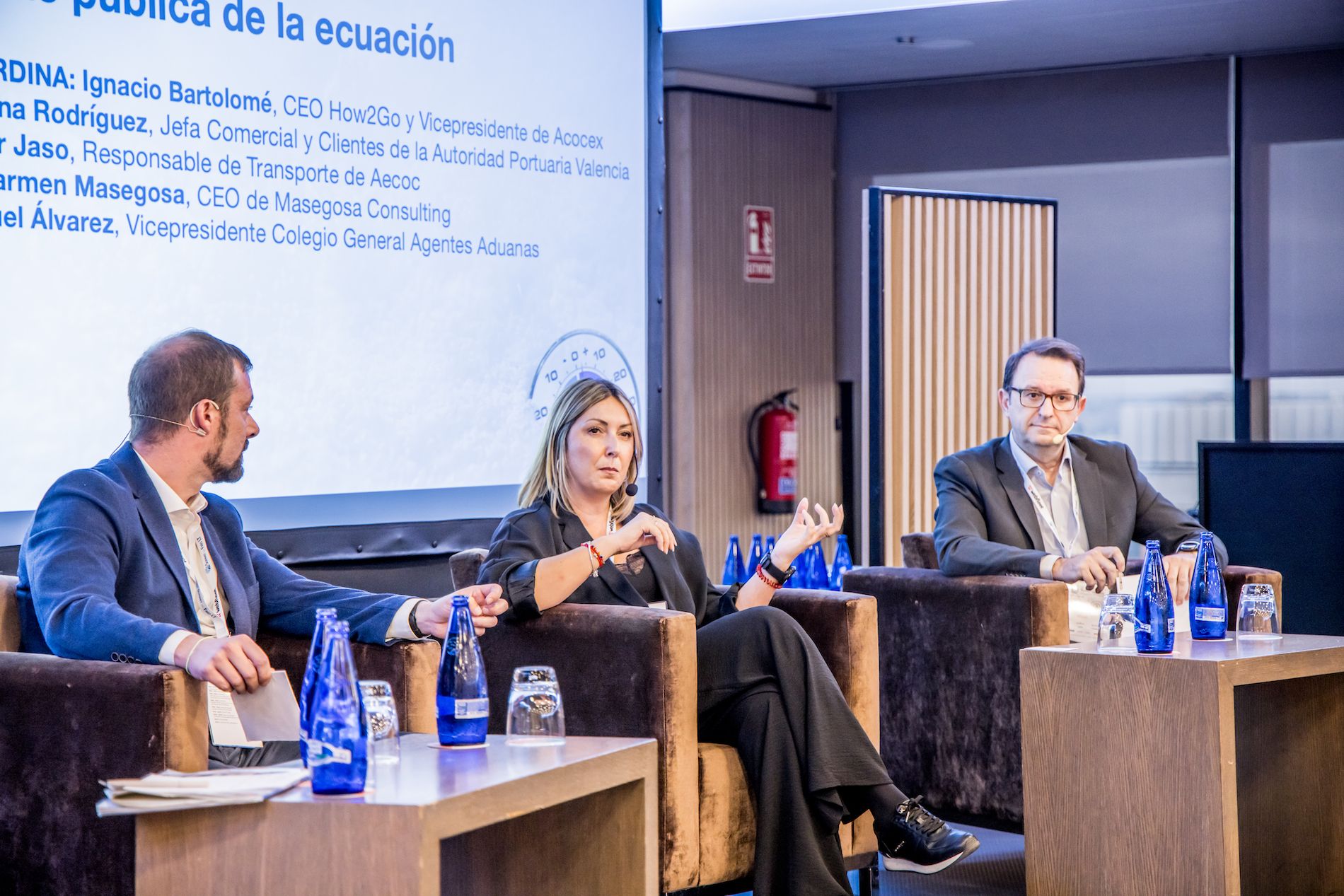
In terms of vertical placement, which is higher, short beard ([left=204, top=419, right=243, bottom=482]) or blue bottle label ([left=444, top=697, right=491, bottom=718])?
short beard ([left=204, top=419, right=243, bottom=482])

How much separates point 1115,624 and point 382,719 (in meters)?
1.71

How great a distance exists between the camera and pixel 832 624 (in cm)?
337

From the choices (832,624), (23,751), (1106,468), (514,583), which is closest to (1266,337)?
(1106,468)

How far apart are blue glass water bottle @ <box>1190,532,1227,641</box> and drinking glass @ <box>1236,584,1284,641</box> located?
0.42 ft

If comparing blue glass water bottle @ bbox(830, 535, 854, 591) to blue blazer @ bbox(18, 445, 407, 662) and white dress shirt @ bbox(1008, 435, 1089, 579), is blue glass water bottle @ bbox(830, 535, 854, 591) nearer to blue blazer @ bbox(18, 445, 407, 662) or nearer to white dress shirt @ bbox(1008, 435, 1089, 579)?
white dress shirt @ bbox(1008, 435, 1089, 579)

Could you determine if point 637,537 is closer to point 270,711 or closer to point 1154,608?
point 270,711

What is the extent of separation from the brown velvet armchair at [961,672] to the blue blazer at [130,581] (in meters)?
1.52

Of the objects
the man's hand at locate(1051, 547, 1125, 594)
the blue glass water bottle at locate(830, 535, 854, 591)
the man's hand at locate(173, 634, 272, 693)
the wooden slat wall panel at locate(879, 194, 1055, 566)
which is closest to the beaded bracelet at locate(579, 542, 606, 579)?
the man's hand at locate(173, 634, 272, 693)

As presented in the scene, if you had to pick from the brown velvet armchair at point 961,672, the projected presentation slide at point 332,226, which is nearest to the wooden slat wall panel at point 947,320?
the projected presentation slide at point 332,226

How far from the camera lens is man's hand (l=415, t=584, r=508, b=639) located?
112 inches

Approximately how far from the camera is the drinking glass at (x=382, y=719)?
228cm

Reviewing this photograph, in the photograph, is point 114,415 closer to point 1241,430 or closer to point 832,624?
point 832,624

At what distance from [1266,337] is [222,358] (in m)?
5.04

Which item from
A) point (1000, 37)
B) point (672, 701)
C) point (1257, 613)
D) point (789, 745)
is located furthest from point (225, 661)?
point (1000, 37)
